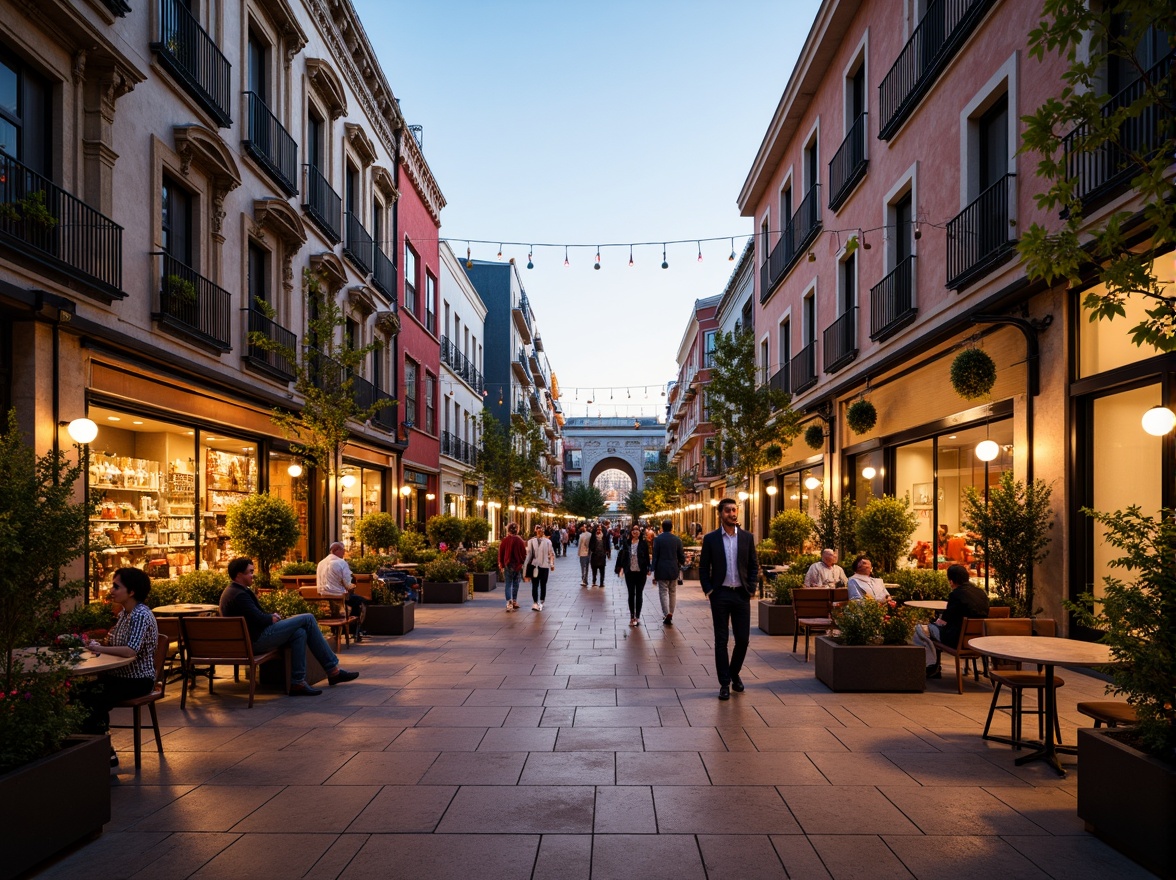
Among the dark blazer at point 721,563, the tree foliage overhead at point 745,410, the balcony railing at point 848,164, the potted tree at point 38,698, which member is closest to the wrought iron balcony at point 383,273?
the tree foliage overhead at point 745,410

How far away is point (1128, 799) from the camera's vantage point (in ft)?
15.0

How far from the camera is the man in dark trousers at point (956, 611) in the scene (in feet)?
29.6

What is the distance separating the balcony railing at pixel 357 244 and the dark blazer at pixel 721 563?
599 inches

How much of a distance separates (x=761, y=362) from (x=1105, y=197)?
20.5 metres

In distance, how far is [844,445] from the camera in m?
19.6

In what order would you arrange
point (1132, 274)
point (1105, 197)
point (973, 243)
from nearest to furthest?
point (1132, 274) < point (1105, 197) < point (973, 243)

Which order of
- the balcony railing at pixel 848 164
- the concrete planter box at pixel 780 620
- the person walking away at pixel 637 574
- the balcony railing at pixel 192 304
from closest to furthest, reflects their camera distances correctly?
1. the balcony railing at pixel 192 304
2. the concrete planter box at pixel 780 620
3. the person walking away at pixel 637 574
4. the balcony railing at pixel 848 164

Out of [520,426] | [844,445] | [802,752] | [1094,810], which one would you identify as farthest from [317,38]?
[520,426]

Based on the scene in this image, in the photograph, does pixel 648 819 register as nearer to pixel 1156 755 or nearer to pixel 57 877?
pixel 1156 755

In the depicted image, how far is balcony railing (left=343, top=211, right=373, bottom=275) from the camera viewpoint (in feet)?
71.3

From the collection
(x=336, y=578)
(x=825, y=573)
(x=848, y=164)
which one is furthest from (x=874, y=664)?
(x=848, y=164)

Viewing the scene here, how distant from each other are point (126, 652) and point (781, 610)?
954cm

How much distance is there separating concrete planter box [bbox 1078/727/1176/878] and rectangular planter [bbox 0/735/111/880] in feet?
17.8

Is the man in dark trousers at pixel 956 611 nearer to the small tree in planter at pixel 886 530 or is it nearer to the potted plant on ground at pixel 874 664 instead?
the potted plant on ground at pixel 874 664
